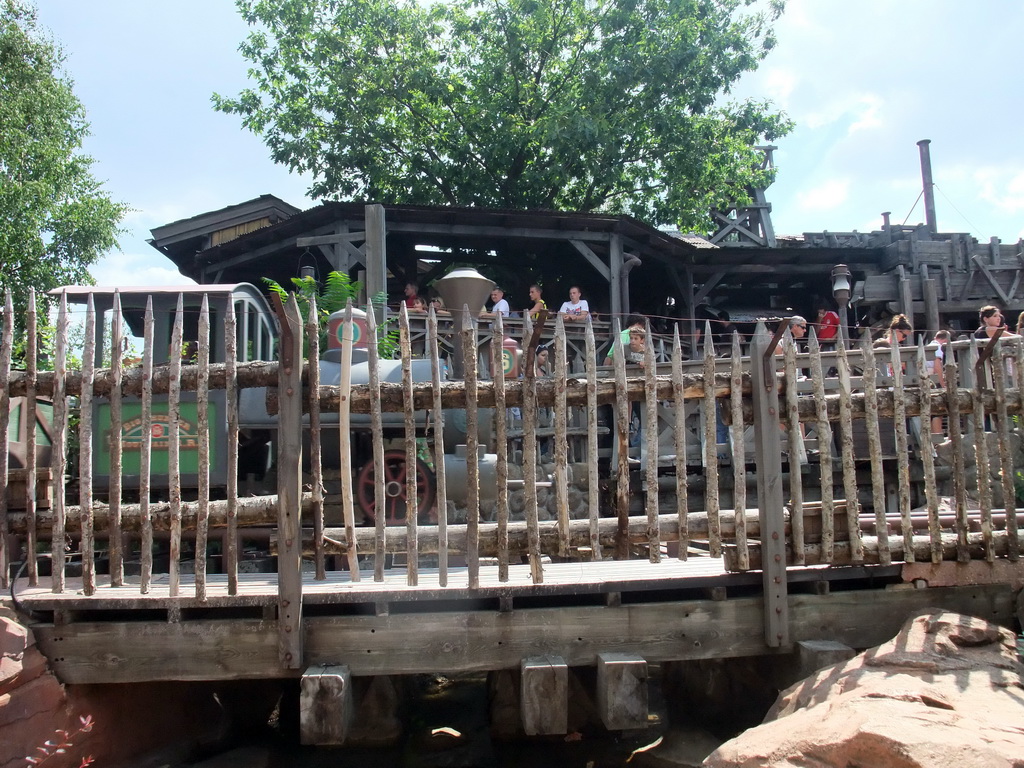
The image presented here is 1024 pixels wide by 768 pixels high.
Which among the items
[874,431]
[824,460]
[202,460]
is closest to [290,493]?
[202,460]

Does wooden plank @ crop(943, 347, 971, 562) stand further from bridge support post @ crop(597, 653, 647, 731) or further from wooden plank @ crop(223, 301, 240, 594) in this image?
wooden plank @ crop(223, 301, 240, 594)

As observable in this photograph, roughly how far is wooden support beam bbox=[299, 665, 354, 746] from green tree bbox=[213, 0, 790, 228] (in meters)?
16.3

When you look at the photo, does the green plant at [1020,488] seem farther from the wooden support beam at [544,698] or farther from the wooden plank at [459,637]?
the wooden support beam at [544,698]

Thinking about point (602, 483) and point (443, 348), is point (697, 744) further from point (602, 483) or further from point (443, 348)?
point (443, 348)

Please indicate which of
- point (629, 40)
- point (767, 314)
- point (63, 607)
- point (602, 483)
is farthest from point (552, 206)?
point (63, 607)

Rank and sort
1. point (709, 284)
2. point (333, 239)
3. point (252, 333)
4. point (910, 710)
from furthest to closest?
point (709, 284) < point (333, 239) < point (252, 333) < point (910, 710)

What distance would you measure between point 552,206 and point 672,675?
1579cm

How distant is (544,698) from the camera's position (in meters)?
4.02

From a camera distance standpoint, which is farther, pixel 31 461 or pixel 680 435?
pixel 680 435

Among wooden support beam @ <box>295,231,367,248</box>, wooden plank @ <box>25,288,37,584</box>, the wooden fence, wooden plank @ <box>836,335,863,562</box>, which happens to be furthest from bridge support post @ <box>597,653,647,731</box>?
wooden support beam @ <box>295,231,367,248</box>

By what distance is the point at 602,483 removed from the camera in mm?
10359

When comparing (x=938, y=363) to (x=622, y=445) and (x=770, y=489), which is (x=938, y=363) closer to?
(x=770, y=489)

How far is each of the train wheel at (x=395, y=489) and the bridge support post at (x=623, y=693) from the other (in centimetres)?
387

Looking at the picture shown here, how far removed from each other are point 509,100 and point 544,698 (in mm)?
18158
